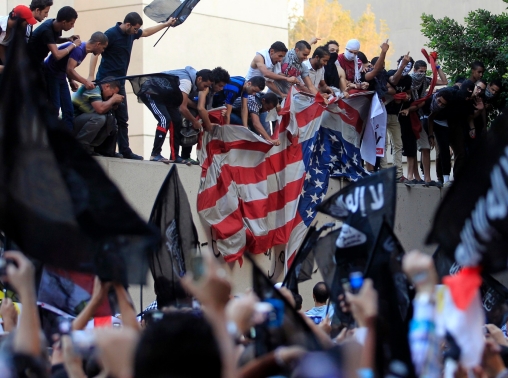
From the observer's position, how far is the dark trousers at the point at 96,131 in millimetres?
9844

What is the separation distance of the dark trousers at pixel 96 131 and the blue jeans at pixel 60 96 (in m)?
0.11

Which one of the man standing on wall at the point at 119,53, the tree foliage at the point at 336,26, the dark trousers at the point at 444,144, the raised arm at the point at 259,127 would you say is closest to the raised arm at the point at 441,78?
the dark trousers at the point at 444,144

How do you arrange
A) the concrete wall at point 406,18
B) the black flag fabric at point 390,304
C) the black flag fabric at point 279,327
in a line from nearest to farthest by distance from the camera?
1. the black flag fabric at point 390,304
2. the black flag fabric at point 279,327
3. the concrete wall at point 406,18

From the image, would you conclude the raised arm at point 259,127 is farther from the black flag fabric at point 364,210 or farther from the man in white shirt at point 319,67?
the black flag fabric at point 364,210

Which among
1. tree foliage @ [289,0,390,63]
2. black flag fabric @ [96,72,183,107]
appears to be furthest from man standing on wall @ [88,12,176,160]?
tree foliage @ [289,0,390,63]

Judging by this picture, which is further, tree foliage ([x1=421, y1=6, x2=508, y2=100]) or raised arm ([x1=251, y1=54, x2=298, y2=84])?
tree foliage ([x1=421, y1=6, x2=508, y2=100])

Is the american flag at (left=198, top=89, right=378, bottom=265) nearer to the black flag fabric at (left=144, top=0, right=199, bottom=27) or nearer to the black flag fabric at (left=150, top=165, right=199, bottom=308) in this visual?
the black flag fabric at (left=144, top=0, right=199, bottom=27)

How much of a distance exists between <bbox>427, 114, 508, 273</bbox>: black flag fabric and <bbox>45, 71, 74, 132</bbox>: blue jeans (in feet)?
19.3

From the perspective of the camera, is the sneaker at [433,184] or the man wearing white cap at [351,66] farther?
the sneaker at [433,184]

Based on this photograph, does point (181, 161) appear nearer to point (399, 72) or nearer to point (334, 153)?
point (334, 153)

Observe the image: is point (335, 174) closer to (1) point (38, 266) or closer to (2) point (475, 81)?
(2) point (475, 81)

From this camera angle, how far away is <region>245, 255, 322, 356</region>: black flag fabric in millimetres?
3932

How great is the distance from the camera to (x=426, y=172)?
45.3ft

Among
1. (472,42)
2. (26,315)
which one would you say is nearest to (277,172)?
(472,42)
